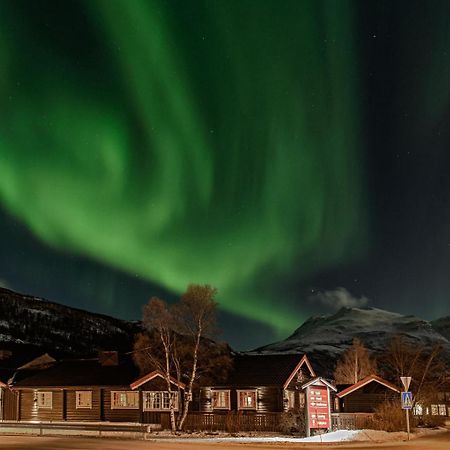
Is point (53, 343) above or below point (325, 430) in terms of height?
above

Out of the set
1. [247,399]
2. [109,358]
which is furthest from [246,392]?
[109,358]

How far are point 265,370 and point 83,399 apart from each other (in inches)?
548

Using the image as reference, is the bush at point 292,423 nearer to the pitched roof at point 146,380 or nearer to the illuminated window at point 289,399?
the illuminated window at point 289,399

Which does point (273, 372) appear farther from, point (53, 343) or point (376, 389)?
point (53, 343)

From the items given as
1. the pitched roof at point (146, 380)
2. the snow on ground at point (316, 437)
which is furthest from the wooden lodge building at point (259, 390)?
the snow on ground at point (316, 437)

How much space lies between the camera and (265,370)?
52594 mm

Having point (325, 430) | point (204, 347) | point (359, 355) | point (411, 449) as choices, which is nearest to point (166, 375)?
point (204, 347)

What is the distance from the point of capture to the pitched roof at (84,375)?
52969 millimetres

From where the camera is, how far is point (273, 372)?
51.9 meters

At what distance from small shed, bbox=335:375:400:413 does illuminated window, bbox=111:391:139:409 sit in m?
20.7

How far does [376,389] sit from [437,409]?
23.9 meters

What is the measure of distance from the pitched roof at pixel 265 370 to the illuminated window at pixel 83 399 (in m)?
10.5

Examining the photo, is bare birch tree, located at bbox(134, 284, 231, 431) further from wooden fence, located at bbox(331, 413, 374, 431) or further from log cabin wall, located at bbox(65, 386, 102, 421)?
wooden fence, located at bbox(331, 413, 374, 431)

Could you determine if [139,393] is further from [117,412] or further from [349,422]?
[349,422]
